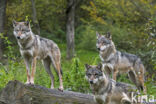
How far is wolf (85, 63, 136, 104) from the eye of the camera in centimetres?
554

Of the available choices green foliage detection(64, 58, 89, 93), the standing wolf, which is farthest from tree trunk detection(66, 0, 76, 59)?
the standing wolf

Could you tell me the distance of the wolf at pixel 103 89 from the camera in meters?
5.54

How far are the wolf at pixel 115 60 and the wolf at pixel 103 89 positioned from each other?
8.18 ft

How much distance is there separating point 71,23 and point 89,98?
33.7 feet

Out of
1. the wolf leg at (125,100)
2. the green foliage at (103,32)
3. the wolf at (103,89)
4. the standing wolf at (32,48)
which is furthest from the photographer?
the green foliage at (103,32)

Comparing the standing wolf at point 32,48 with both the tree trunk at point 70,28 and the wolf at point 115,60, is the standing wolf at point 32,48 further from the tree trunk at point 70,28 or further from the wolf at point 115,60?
the tree trunk at point 70,28

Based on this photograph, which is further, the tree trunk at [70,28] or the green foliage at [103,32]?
the tree trunk at [70,28]

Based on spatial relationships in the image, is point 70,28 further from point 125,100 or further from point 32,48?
point 125,100

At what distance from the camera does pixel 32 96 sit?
228 inches

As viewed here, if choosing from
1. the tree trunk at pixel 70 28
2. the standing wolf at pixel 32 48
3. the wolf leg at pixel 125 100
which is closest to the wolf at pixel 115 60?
the standing wolf at pixel 32 48

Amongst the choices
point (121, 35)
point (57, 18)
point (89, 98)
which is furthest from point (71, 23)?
point (89, 98)

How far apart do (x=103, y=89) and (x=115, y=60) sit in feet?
10.3

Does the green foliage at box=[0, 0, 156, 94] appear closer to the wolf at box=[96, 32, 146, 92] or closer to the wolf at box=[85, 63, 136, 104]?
the wolf at box=[96, 32, 146, 92]

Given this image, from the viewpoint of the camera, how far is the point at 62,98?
611cm
